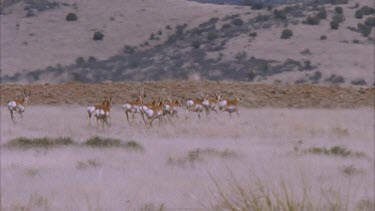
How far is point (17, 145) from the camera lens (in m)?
20.6

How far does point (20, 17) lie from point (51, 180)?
13263 millimetres

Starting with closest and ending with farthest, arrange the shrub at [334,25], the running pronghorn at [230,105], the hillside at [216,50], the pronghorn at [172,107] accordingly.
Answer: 1. the pronghorn at [172,107]
2. the running pronghorn at [230,105]
3. the hillside at [216,50]
4. the shrub at [334,25]

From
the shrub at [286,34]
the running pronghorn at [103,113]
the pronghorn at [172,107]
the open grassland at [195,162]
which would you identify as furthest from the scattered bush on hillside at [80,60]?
the running pronghorn at [103,113]

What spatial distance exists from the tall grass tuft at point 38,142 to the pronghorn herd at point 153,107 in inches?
182

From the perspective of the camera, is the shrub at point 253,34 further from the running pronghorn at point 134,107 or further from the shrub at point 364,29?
the running pronghorn at point 134,107

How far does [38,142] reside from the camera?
21.1m

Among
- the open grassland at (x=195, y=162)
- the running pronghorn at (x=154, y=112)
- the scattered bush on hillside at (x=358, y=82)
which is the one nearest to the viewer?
the open grassland at (x=195, y=162)

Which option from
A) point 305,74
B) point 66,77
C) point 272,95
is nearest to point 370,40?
point 305,74

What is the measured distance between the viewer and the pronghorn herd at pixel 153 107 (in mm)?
26484

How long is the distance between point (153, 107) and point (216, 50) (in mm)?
26085

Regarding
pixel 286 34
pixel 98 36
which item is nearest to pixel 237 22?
pixel 286 34

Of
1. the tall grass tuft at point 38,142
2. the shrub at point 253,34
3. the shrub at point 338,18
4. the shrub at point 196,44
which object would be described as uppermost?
the tall grass tuft at point 38,142

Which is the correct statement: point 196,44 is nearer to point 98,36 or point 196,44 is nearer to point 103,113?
point 98,36

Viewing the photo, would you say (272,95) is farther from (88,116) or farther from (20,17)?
(20,17)
